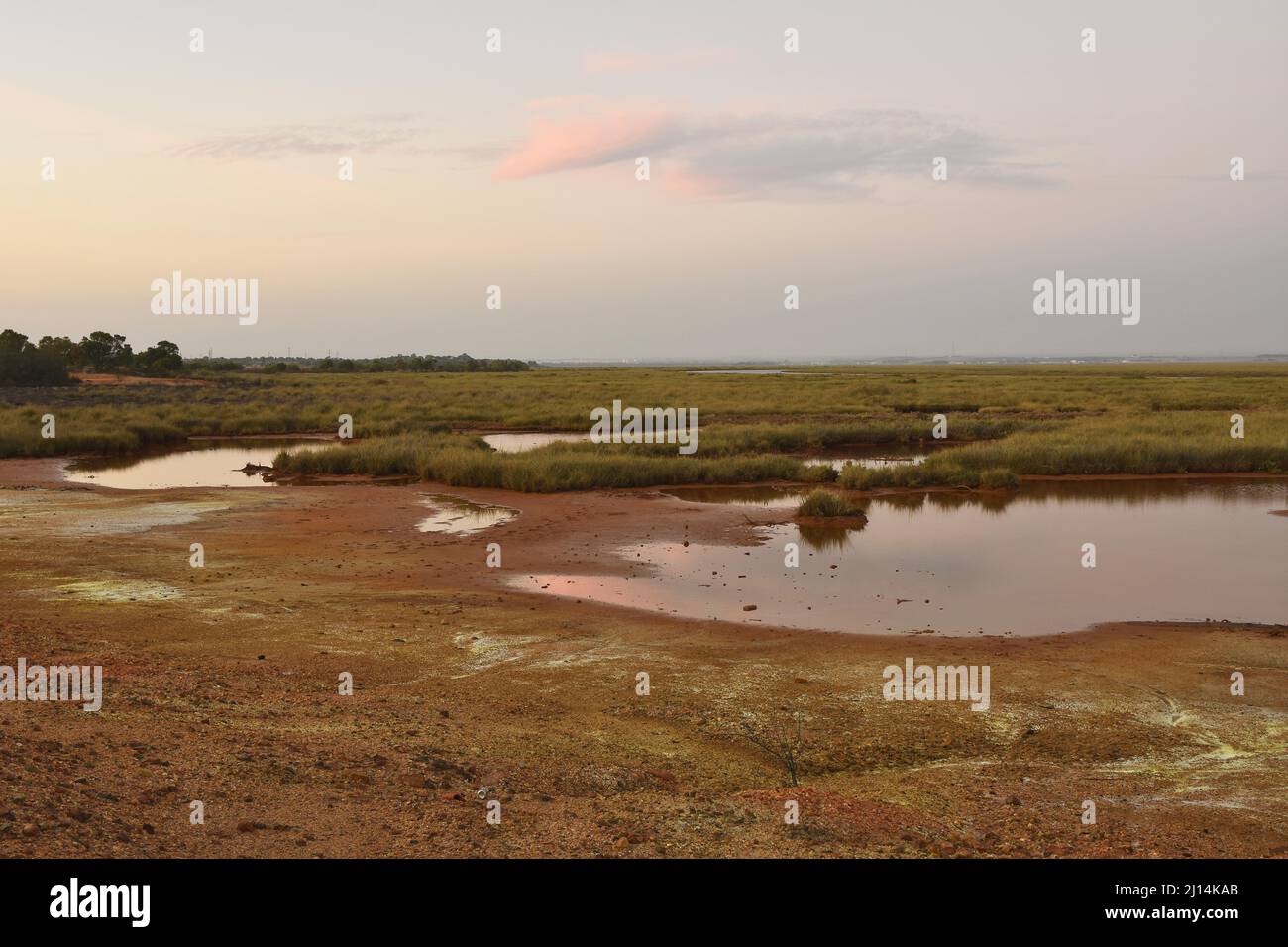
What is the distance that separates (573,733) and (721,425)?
1507 inches

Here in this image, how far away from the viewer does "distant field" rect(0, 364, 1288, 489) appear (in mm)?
28094

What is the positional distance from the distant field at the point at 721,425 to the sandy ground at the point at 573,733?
14.3 metres

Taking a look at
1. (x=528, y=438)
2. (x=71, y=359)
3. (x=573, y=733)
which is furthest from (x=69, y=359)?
(x=573, y=733)

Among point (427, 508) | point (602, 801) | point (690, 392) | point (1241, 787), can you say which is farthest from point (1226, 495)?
point (690, 392)

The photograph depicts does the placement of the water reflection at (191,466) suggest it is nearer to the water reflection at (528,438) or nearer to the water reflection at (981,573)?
the water reflection at (528,438)

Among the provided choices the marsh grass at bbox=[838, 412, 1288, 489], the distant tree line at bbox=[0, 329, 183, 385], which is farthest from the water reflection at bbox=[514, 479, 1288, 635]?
the distant tree line at bbox=[0, 329, 183, 385]

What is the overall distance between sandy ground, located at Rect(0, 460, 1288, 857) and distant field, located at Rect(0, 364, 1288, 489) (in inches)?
562

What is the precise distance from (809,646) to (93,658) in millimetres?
6810

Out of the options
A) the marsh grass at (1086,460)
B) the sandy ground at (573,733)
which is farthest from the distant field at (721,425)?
the sandy ground at (573,733)

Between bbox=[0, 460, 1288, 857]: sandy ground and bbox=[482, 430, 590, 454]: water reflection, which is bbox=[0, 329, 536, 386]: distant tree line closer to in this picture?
bbox=[482, 430, 590, 454]: water reflection

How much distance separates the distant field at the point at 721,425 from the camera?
1106 inches

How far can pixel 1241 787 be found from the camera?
6.93 m
